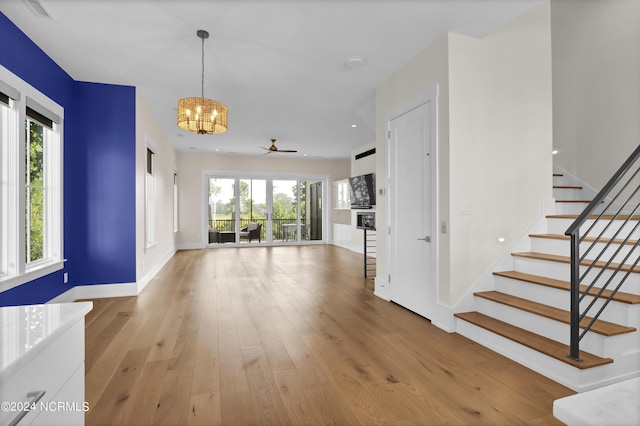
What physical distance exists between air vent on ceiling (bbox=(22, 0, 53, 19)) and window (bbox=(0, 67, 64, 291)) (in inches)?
21.9

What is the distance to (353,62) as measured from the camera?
376cm

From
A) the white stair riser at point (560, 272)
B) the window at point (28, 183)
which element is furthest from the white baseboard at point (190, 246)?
the white stair riser at point (560, 272)

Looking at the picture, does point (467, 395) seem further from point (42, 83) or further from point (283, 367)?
Answer: point (42, 83)

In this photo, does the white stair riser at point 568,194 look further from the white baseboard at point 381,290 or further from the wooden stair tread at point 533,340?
the white baseboard at point 381,290

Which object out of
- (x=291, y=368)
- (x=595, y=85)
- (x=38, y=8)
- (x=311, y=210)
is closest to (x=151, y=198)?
(x=38, y=8)

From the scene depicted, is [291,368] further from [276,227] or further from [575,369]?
[276,227]

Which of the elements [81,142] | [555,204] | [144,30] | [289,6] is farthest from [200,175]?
[555,204]

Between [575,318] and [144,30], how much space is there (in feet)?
13.7

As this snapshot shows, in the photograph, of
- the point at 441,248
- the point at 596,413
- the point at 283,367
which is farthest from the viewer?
the point at 441,248

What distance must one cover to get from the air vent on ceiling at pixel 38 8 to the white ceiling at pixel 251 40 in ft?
0.12

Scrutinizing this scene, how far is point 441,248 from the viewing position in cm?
332

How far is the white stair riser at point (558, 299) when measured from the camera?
2270 mm

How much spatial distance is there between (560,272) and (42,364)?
3.53 metres

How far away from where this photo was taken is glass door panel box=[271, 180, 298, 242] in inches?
414
